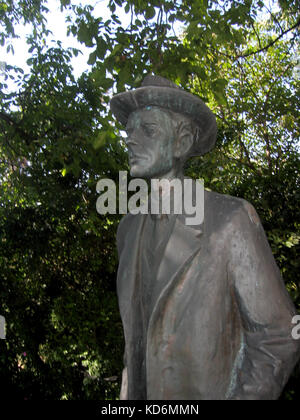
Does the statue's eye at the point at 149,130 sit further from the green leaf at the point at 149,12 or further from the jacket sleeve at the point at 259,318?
the green leaf at the point at 149,12

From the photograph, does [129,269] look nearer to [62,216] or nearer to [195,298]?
[195,298]

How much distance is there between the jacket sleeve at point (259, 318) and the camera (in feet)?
4.85

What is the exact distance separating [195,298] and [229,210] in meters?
0.38

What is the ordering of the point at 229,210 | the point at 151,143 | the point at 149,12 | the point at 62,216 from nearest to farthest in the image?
the point at 229,210
the point at 151,143
the point at 149,12
the point at 62,216

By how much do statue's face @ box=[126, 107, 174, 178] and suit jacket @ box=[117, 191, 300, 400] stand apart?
11.0 inches

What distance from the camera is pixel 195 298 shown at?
1.59 metres

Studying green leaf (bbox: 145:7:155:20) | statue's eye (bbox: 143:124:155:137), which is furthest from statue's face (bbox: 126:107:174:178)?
green leaf (bbox: 145:7:155:20)

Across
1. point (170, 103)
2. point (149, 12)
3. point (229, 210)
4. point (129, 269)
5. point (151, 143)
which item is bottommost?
point (129, 269)

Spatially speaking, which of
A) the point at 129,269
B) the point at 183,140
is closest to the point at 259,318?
the point at 129,269

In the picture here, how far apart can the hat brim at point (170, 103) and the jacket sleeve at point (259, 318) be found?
0.50m

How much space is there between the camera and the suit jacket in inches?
59.7

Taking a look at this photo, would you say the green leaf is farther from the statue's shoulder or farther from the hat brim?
the statue's shoulder

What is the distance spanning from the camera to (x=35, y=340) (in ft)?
22.4

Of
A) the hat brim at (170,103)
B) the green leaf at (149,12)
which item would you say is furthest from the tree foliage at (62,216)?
the hat brim at (170,103)
